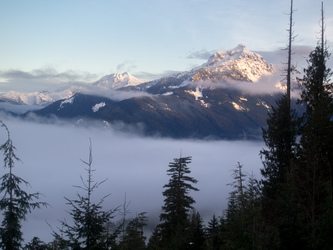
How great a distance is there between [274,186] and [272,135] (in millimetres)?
3804

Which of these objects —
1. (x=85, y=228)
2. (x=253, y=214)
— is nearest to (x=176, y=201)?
(x=253, y=214)

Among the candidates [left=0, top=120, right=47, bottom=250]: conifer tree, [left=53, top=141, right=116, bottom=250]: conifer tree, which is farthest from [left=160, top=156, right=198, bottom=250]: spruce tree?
[left=53, top=141, right=116, bottom=250]: conifer tree

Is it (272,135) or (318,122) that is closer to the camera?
(318,122)

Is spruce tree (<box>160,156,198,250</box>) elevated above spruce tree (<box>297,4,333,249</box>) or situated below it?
below

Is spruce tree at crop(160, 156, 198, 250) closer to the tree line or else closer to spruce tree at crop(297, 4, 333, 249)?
the tree line

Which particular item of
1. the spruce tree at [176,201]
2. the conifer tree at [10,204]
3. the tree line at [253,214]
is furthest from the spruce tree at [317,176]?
the conifer tree at [10,204]

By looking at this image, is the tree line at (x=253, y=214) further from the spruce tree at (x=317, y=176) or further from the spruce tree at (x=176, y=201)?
the spruce tree at (x=176, y=201)

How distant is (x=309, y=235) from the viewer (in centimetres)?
1102

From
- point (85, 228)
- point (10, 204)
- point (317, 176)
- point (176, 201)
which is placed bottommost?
point (176, 201)

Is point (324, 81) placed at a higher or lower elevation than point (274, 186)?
higher

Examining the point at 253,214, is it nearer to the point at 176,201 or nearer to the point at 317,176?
the point at 317,176

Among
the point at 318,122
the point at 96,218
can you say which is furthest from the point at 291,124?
the point at 96,218

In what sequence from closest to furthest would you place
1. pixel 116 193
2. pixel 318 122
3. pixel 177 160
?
pixel 318 122
pixel 177 160
pixel 116 193

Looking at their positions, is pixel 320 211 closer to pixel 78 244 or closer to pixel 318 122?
pixel 318 122
